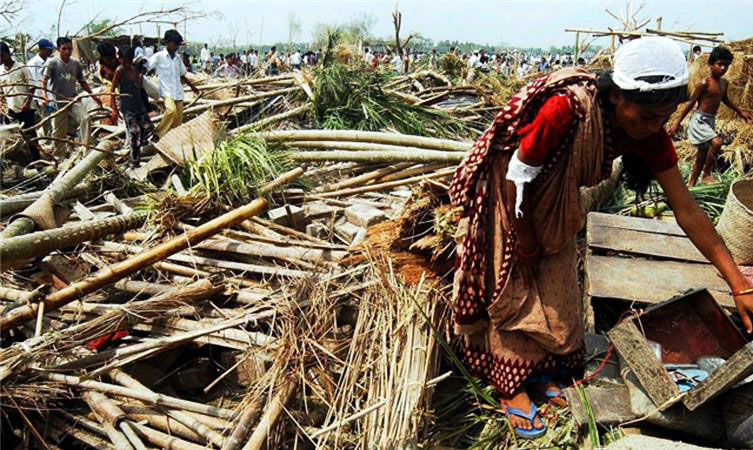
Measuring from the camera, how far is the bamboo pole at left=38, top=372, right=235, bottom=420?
92.7 inches

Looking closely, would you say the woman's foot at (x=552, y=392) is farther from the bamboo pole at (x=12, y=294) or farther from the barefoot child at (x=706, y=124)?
the barefoot child at (x=706, y=124)

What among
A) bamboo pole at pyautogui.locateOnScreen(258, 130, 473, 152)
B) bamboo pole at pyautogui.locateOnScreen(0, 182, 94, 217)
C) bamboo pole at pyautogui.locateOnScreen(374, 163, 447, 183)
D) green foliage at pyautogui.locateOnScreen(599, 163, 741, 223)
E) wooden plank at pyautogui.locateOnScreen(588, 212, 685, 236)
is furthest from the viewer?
bamboo pole at pyautogui.locateOnScreen(258, 130, 473, 152)

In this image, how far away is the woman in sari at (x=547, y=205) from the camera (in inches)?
72.9

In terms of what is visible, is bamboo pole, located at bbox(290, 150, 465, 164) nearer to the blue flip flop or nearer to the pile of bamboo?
the pile of bamboo

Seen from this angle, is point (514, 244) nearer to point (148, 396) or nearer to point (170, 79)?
point (148, 396)

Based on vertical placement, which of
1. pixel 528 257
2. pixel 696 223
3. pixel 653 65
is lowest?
pixel 528 257

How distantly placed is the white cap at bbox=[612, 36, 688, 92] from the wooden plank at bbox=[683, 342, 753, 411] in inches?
36.0

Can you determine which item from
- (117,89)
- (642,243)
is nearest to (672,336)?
(642,243)

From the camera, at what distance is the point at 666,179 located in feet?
7.21

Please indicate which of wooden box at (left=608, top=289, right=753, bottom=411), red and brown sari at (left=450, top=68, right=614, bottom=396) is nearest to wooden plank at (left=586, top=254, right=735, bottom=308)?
wooden box at (left=608, top=289, right=753, bottom=411)

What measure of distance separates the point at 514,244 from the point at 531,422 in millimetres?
812

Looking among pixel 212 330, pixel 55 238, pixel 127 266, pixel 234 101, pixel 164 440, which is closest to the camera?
pixel 164 440

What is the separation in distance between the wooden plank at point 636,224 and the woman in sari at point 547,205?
60.6 inches

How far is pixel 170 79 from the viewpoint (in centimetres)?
678
